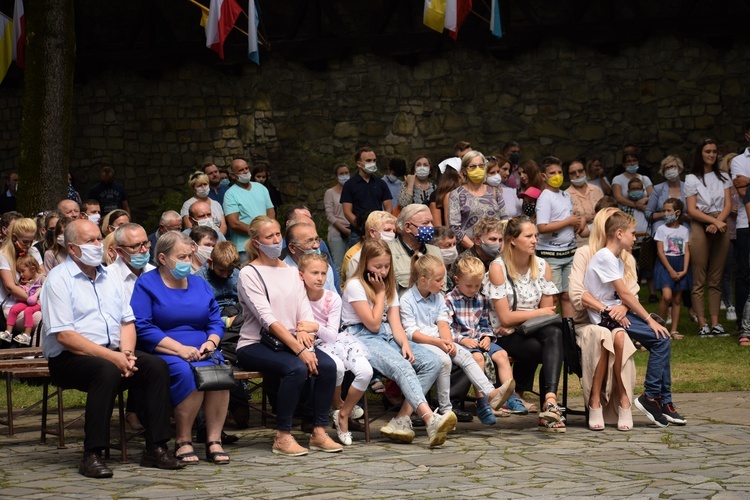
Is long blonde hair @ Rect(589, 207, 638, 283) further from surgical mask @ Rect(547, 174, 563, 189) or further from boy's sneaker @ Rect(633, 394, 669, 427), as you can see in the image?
surgical mask @ Rect(547, 174, 563, 189)

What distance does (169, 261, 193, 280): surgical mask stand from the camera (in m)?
7.29

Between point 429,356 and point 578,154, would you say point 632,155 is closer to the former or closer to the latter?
point 578,154

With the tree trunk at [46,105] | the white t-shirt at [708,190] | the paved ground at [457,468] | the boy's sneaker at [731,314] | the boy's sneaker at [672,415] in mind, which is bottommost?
the paved ground at [457,468]

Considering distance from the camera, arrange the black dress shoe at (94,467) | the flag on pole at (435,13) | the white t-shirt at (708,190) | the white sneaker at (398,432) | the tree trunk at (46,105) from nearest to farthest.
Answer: the black dress shoe at (94,467), the white sneaker at (398,432), the white t-shirt at (708,190), the tree trunk at (46,105), the flag on pole at (435,13)

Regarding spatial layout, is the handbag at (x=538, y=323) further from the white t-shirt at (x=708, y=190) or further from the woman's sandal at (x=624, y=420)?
the white t-shirt at (x=708, y=190)

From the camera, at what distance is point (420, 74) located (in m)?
20.1

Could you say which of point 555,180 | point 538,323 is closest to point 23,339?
point 538,323

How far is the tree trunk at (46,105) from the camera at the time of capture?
528 inches

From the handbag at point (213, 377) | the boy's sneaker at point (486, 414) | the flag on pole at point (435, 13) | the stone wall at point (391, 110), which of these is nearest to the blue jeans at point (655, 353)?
the boy's sneaker at point (486, 414)

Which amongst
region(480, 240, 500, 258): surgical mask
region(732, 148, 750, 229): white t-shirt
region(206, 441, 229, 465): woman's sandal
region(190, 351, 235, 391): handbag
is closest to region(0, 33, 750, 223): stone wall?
region(732, 148, 750, 229): white t-shirt

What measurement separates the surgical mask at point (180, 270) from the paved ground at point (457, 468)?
1100 millimetres

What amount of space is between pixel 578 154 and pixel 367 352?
39.1ft

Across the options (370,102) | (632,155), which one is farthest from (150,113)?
(632,155)

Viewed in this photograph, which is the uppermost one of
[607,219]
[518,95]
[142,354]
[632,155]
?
[518,95]
